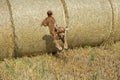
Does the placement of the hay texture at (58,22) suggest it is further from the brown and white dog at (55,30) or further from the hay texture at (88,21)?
the brown and white dog at (55,30)

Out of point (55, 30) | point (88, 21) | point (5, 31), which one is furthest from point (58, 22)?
point (5, 31)

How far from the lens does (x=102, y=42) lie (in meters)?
10.1

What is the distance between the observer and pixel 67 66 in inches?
319

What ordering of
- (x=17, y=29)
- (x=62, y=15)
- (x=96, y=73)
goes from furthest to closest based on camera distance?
(x=62, y=15), (x=17, y=29), (x=96, y=73)

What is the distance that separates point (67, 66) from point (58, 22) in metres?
1.36

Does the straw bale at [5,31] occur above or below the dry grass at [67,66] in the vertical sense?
above

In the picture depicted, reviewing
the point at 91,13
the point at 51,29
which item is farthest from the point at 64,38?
the point at 91,13

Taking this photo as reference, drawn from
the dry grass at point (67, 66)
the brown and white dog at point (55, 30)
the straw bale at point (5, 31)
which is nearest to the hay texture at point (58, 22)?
the straw bale at point (5, 31)

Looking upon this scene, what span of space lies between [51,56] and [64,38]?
510 millimetres

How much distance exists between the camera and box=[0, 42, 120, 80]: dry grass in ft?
24.5

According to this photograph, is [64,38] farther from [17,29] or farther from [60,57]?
[17,29]

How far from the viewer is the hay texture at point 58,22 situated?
8.48 m

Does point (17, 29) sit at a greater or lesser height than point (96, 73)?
greater

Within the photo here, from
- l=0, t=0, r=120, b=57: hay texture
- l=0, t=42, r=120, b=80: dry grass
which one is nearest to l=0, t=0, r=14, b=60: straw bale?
l=0, t=0, r=120, b=57: hay texture
